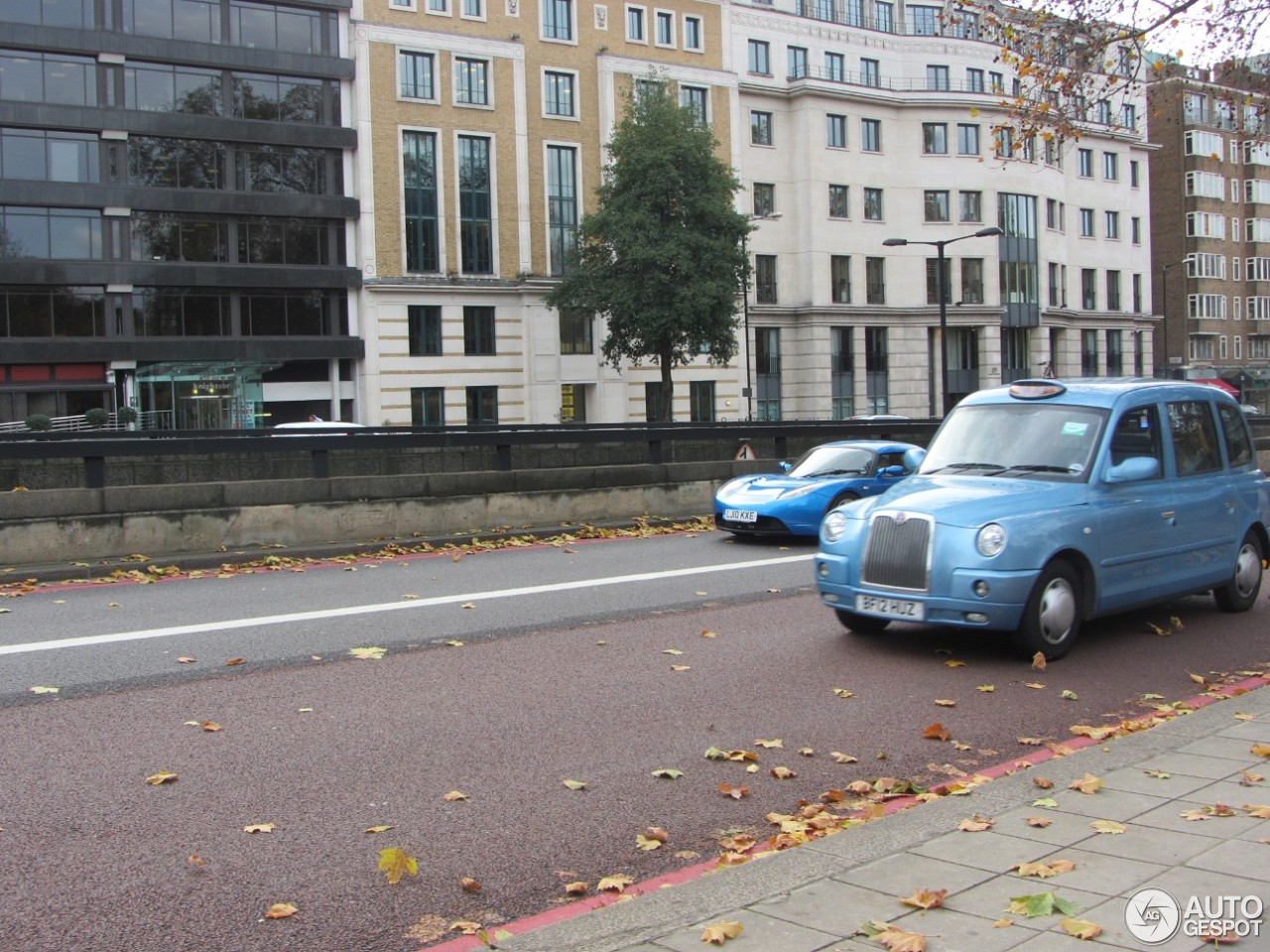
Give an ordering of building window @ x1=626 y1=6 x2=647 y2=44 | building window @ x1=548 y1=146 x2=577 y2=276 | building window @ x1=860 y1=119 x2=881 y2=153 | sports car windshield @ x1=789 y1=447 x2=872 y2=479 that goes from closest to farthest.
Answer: sports car windshield @ x1=789 y1=447 x2=872 y2=479, building window @ x1=548 y1=146 x2=577 y2=276, building window @ x1=626 y1=6 x2=647 y2=44, building window @ x1=860 y1=119 x2=881 y2=153

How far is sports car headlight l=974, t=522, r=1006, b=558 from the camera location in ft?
27.4

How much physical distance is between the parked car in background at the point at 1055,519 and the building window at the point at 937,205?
56001mm

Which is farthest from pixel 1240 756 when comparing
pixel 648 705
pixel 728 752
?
pixel 648 705

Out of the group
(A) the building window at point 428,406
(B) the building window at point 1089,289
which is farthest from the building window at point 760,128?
(B) the building window at point 1089,289

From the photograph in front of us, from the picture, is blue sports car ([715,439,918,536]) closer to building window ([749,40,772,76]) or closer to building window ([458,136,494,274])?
building window ([458,136,494,274])

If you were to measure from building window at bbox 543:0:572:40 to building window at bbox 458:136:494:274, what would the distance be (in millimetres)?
5843

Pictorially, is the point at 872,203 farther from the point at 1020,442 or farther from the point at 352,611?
the point at 352,611

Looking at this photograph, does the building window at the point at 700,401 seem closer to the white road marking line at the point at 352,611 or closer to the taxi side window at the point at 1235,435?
the white road marking line at the point at 352,611

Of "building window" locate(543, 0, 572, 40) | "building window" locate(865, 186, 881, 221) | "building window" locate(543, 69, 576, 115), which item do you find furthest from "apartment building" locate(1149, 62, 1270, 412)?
"building window" locate(543, 0, 572, 40)

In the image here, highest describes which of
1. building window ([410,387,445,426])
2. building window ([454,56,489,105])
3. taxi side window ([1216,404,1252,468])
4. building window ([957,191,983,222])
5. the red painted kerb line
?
building window ([454,56,489,105])

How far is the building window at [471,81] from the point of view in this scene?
51.6 m

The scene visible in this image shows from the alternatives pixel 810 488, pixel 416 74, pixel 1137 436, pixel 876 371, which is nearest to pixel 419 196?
pixel 416 74

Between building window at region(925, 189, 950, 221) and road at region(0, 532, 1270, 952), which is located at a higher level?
building window at region(925, 189, 950, 221)

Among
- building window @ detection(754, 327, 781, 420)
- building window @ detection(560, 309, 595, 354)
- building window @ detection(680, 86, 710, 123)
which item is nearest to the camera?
building window @ detection(560, 309, 595, 354)
